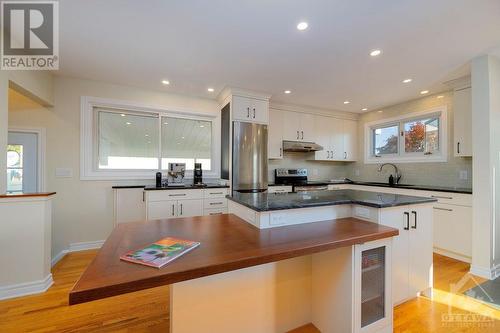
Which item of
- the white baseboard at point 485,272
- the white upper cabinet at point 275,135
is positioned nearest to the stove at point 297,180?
the white upper cabinet at point 275,135

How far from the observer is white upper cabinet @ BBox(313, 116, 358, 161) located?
4547 mm

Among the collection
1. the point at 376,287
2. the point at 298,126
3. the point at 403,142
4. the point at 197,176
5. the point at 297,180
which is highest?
the point at 298,126

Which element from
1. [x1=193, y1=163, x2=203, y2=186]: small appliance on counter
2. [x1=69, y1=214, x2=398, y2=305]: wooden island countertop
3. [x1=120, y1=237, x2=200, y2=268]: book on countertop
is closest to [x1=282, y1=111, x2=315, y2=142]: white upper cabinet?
[x1=193, y1=163, x2=203, y2=186]: small appliance on counter

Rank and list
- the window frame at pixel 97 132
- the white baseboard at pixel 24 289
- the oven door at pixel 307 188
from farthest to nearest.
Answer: the oven door at pixel 307 188 → the window frame at pixel 97 132 → the white baseboard at pixel 24 289

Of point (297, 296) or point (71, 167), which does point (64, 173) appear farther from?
point (297, 296)

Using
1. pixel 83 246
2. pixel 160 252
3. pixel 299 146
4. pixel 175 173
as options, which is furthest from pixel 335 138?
pixel 83 246

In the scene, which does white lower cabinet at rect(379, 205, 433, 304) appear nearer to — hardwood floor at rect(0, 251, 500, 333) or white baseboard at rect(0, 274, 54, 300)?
hardwood floor at rect(0, 251, 500, 333)

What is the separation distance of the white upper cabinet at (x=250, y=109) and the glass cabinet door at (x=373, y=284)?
2593 millimetres

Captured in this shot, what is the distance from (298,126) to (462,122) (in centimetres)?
244

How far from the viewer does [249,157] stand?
3.49m

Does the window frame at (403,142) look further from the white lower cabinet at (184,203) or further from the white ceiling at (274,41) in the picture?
the white lower cabinet at (184,203)

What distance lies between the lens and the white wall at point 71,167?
2.90 m

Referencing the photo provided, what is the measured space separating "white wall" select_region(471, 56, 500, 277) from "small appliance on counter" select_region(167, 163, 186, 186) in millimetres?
3879

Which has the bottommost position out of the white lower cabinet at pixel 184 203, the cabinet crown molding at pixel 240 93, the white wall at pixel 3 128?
the white lower cabinet at pixel 184 203
